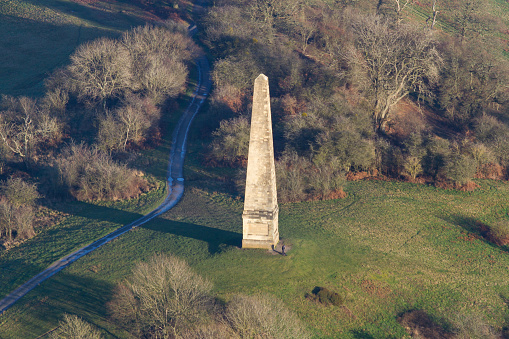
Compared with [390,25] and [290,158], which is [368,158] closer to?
[290,158]

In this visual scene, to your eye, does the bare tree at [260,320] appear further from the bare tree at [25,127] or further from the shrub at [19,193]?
the bare tree at [25,127]

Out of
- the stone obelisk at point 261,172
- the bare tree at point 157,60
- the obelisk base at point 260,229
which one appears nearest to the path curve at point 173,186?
the bare tree at point 157,60

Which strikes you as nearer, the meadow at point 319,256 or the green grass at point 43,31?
the meadow at point 319,256

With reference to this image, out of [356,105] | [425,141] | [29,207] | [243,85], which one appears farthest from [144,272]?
[243,85]

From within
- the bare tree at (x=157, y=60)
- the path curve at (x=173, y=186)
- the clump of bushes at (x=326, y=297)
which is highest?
the bare tree at (x=157, y=60)

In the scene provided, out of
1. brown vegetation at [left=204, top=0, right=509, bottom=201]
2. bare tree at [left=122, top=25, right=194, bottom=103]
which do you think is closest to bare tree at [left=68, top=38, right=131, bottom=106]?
bare tree at [left=122, top=25, right=194, bottom=103]
